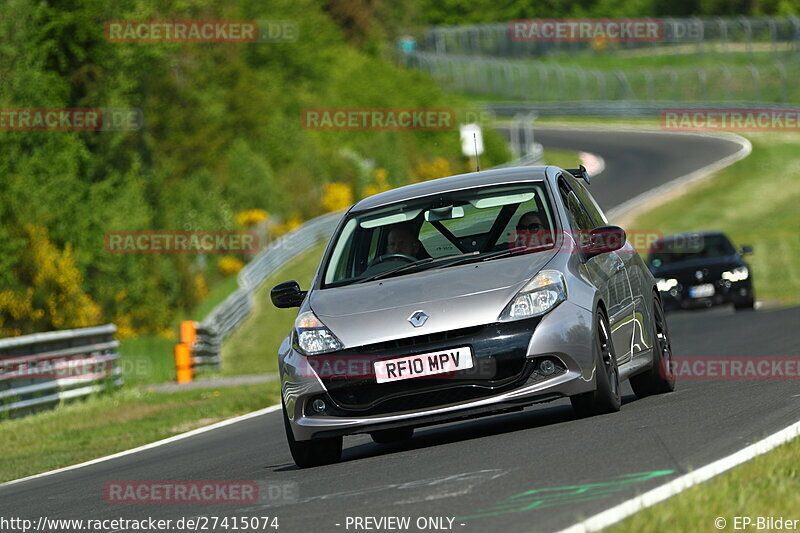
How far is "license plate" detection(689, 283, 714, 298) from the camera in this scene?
26891 millimetres

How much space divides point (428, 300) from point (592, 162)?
62411mm

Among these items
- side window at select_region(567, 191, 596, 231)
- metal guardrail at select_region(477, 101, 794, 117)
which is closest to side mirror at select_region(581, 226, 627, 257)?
side window at select_region(567, 191, 596, 231)

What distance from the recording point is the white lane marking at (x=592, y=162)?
220ft

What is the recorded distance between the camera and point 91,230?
48.8 metres

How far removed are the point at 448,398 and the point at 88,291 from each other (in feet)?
135

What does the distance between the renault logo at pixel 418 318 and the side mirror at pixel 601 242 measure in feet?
4.68

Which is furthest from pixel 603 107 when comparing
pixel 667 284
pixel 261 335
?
pixel 667 284

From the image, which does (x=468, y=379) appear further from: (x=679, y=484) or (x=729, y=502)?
(x=729, y=502)

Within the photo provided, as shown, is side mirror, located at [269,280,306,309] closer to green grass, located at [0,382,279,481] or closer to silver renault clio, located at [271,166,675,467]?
silver renault clio, located at [271,166,675,467]

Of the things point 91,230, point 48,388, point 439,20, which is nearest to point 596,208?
point 48,388

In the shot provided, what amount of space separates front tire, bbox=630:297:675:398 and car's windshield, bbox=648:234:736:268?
16266mm

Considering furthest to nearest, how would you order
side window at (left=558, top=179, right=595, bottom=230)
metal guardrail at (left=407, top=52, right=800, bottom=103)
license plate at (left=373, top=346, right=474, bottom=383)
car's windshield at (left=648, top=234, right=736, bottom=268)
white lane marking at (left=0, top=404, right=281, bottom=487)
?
metal guardrail at (left=407, top=52, right=800, bottom=103), car's windshield at (left=648, top=234, right=736, bottom=268), white lane marking at (left=0, top=404, right=281, bottom=487), side window at (left=558, top=179, right=595, bottom=230), license plate at (left=373, top=346, right=474, bottom=383)

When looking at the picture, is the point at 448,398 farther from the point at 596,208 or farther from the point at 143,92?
the point at 143,92

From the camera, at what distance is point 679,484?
6.36 m
